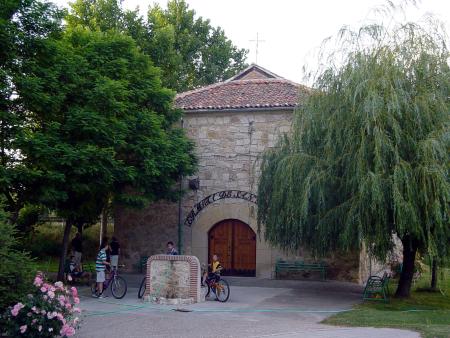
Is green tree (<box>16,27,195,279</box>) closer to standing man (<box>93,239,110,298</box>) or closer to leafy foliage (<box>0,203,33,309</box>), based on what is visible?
standing man (<box>93,239,110,298</box>)

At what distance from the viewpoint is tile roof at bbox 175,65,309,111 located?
63.8 ft

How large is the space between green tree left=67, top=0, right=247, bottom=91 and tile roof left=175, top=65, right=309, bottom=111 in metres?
7.83

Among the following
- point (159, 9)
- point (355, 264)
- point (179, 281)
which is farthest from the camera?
point (159, 9)

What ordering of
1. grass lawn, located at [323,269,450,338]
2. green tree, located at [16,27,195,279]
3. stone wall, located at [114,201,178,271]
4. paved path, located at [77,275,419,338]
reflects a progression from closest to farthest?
paved path, located at [77,275,419,338], grass lawn, located at [323,269,450,338], green tree, located at [16,27,195,279], stone wall, located at [114,201,178,271]

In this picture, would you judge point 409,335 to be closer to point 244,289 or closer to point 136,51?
point 244,289

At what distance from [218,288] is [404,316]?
4.29 meters

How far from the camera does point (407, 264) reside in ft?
47.9

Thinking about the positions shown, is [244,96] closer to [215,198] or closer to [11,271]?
[215,198]

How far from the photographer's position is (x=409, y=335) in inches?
377

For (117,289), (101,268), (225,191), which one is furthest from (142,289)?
(225,191)

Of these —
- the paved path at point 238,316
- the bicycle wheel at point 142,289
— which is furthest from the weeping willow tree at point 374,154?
the bicycle wheel at point 142,289

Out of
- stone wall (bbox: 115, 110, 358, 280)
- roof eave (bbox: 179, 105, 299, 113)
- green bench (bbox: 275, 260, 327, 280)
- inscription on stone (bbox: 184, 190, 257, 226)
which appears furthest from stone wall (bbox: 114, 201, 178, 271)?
green bench (bbox: 275, 260, 327, 280)

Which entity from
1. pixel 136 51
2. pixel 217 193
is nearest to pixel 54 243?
pixel 217 193

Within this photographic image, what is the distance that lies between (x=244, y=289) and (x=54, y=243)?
45.9 ft
